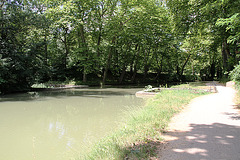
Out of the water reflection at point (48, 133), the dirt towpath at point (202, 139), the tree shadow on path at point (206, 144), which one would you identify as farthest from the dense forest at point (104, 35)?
the water reflection at point (48, 133)

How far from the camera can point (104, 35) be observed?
24.8 meters

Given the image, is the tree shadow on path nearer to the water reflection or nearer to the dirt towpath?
the dirt towpath

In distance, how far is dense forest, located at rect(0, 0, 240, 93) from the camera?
1451 cm

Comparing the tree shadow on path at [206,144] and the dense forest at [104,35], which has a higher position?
the dense forest at [104,35]

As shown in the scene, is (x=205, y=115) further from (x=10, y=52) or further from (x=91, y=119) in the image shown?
(x=10, y=52)

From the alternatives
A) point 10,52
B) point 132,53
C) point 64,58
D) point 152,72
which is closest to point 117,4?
point 132,53

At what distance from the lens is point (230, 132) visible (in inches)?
154

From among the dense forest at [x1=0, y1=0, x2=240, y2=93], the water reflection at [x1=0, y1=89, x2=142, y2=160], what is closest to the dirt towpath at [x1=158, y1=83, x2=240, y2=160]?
the water reflection at [x1=0, y1=89, x2=142, y2=160]

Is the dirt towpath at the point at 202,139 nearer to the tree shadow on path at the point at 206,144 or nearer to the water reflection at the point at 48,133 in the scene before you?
the tree shadow on path at the point at 206,144

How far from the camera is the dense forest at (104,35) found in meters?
14.5

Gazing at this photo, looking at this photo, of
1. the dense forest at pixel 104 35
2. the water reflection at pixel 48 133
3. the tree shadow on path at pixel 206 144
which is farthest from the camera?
the dense forest at pixel 104 35

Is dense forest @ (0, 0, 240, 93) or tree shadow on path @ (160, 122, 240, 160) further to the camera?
dense forest @ (0, 0, 240, 93)

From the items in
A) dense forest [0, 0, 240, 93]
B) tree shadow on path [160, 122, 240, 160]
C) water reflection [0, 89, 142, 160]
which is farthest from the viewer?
dense forest [0, 0, 240, 93]

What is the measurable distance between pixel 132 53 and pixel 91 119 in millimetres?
22604
